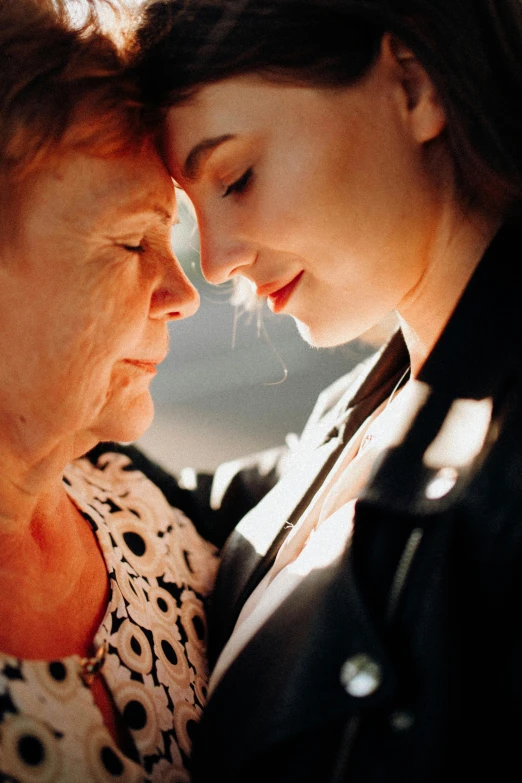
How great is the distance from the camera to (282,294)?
3.97 ft

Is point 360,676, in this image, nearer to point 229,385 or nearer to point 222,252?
point 222,252

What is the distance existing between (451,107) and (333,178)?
0.74 feet

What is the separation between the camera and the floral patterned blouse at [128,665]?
893 millimetres

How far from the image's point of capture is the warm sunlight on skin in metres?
1.05

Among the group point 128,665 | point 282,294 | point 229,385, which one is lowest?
point 229,385

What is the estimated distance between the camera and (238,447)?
2.57m

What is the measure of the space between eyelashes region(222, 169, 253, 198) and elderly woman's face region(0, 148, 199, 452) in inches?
4.5

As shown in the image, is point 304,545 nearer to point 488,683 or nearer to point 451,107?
point 488,683

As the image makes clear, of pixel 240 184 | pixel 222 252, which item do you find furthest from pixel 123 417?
pixel 240 184

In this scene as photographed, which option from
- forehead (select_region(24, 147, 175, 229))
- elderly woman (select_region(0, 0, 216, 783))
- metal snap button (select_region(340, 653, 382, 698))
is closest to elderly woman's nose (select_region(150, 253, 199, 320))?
elderly woman (select_region(0, 0, 216, 783))

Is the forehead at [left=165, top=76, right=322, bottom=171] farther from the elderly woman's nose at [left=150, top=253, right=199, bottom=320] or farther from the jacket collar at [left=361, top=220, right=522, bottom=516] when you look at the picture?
the jacket collar at [left=361, top=220, right=522, bottom=516]

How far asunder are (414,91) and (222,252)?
0.42 meters

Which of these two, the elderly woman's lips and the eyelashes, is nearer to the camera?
the eyelashes

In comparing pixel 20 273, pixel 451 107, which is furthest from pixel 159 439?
pixel 451 107
